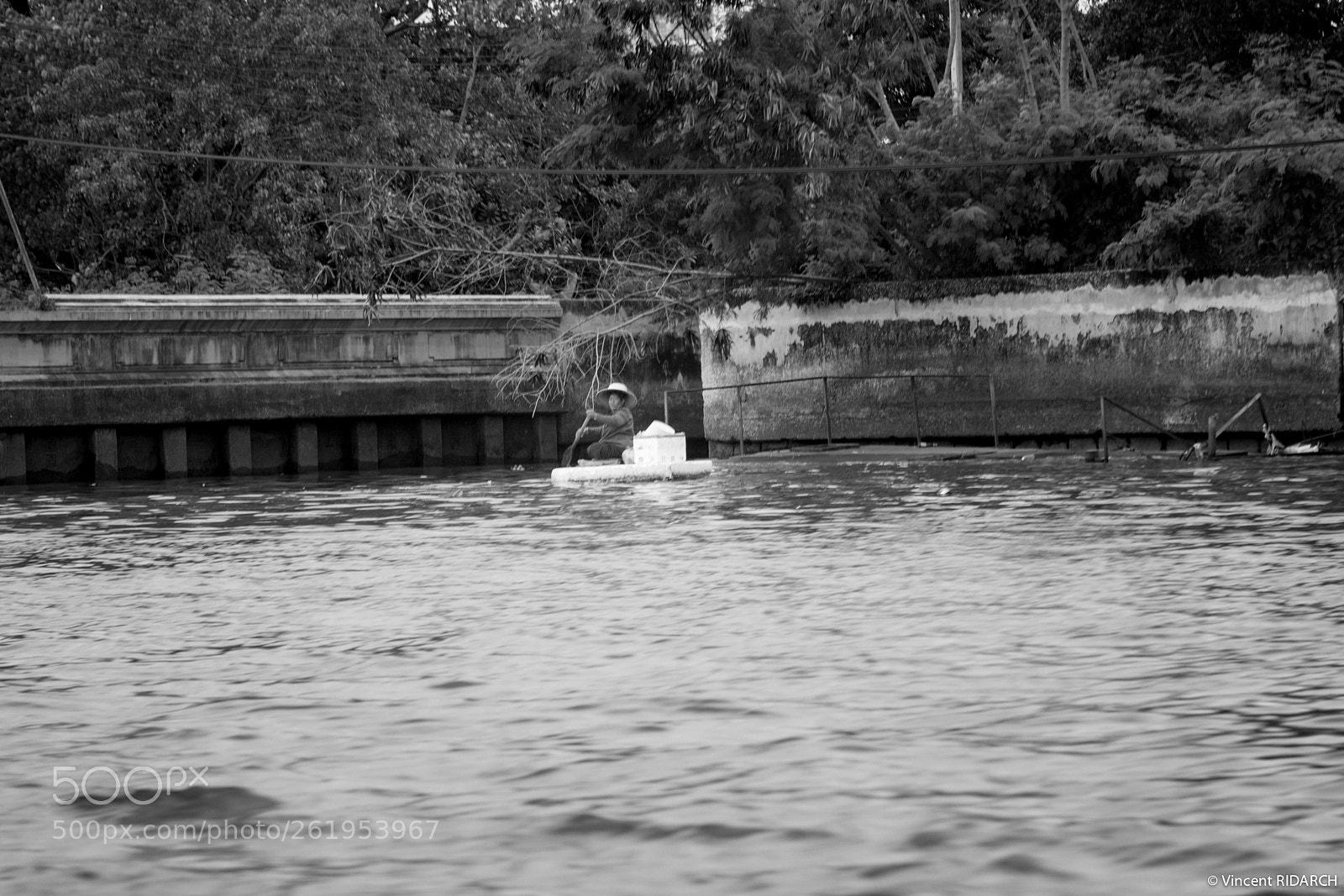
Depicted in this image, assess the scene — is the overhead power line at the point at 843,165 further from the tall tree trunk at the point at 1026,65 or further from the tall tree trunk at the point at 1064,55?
the tall tree trunk at the point at 1026,65

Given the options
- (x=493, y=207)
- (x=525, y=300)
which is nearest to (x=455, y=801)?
(x=525, y=300)

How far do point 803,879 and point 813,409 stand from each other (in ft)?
74.3

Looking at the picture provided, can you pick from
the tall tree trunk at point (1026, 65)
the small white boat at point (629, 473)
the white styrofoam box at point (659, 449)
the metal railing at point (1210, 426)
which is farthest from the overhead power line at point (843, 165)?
the small white boat at point (629, 473)

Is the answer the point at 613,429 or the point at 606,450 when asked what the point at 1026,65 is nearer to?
the point at 613,429

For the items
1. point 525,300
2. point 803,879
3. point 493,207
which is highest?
point 493,207

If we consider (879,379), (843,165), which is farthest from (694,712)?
(843,165)

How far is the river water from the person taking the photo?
4.69 meters

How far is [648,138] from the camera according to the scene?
93.3ft

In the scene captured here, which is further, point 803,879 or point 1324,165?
point 1324,165

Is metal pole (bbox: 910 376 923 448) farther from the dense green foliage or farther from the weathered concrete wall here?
the dense green foliage

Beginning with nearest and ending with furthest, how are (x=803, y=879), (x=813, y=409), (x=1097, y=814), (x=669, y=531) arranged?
(x=803, y=879) < (x=1097, y=814) < (x=669, y=531) < (x=813, y=409)

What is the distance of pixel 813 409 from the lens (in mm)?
26953

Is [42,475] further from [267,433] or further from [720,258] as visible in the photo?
[720,258]

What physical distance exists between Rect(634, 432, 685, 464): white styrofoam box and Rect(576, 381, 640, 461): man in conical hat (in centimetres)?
107
